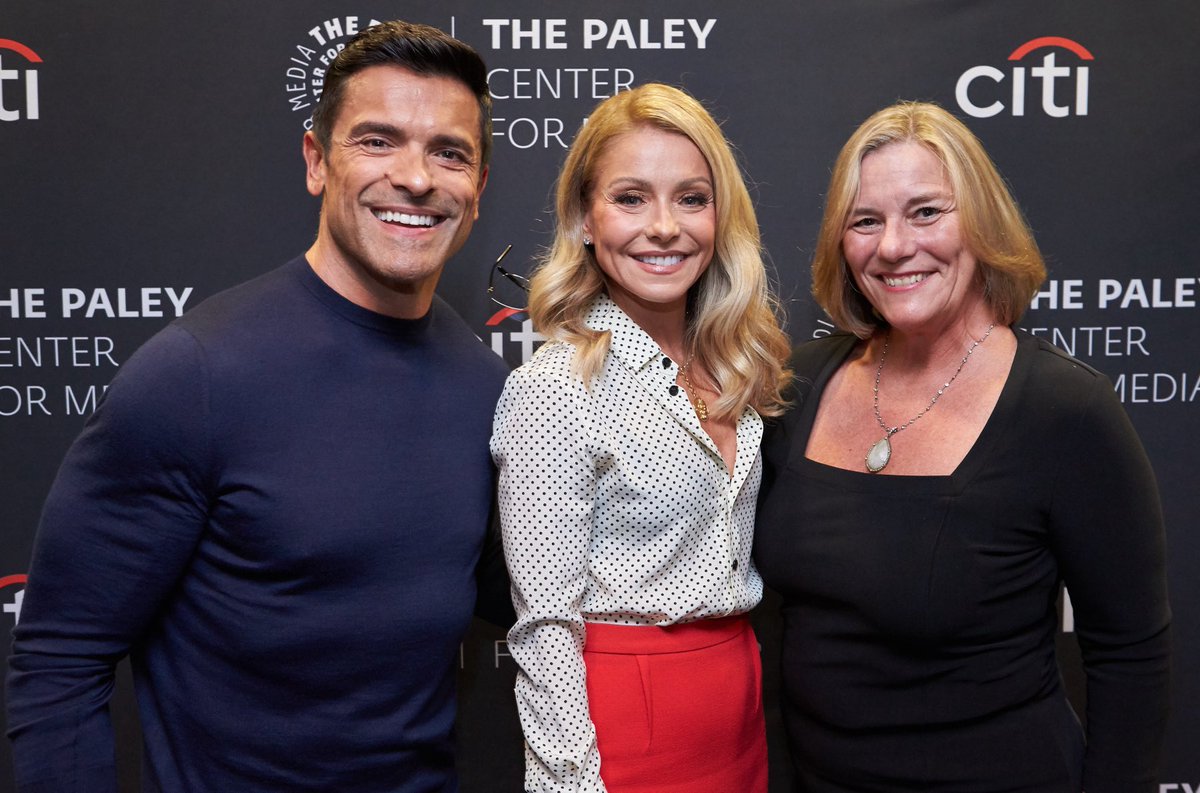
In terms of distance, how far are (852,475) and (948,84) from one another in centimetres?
107

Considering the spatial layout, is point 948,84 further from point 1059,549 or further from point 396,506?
point 396,506

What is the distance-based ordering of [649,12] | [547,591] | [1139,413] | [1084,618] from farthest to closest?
[1139,413], [649,12], [1084,618], [547,591]

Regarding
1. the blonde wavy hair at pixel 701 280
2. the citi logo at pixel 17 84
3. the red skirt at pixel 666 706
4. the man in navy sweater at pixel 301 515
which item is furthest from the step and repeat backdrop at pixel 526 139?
the red skirt at pixel 666 706

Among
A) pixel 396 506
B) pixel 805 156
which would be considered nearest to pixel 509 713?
pixel 396 506

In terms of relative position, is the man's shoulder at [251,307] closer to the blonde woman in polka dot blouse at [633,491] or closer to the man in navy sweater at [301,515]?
the man in navy sweater at [301,515]

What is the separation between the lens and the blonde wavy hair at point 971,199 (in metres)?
1.64

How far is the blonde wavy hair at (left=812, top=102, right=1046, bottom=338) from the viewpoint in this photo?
164cm

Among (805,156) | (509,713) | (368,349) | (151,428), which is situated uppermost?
(805,156)

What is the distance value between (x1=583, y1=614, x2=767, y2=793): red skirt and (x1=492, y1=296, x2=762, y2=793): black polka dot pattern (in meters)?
0.03

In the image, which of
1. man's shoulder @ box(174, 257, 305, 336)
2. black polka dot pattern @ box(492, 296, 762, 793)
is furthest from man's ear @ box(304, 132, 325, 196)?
black polka dot pattern @ box(492, 296, 762, 793)

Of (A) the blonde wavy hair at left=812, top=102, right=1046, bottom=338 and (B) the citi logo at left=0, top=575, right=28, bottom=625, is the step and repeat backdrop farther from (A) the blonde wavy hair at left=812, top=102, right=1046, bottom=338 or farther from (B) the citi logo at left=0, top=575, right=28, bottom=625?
(A) the blonde wavy hair at left=812, top=102, right=1046, bottom=338

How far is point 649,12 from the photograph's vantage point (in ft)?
7.19

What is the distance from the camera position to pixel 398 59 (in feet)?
5.03

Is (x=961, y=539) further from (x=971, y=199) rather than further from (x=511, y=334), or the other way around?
(x=511, y=334)
